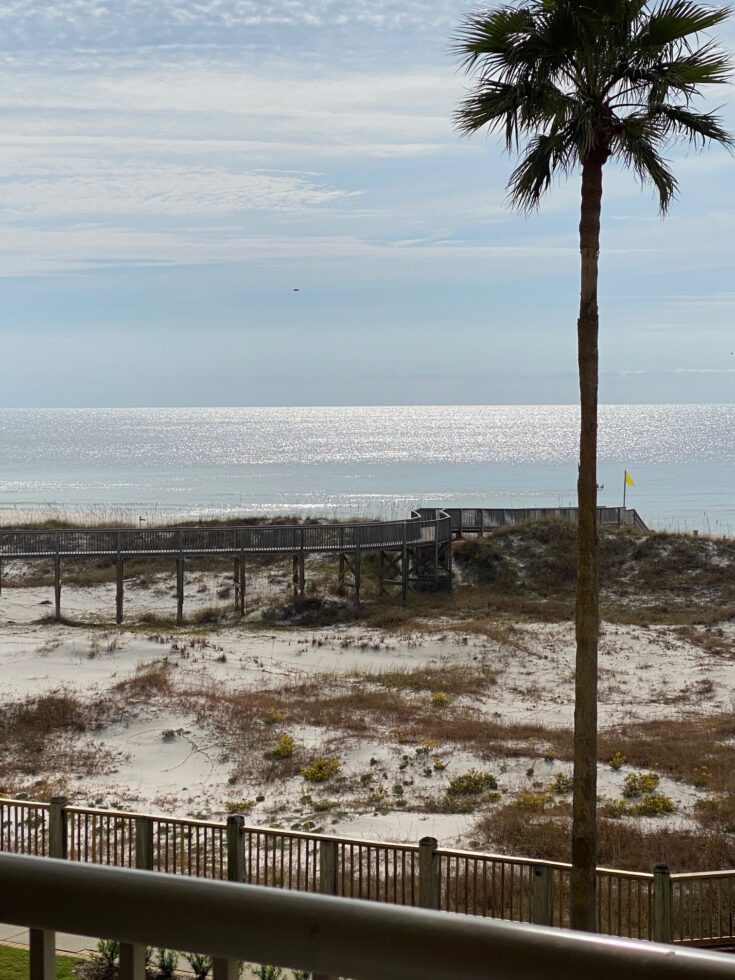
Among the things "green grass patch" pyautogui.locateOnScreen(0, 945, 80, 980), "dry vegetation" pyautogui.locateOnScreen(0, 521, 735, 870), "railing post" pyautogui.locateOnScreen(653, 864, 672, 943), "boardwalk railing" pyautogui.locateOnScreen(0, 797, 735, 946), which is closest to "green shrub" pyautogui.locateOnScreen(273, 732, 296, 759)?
"dry vegetation" pyautogui.locateOnScreen(0, 521, 735, 870)

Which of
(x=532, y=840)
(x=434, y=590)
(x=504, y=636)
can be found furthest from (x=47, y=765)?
(x=434, y=590)

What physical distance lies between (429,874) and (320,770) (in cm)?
966

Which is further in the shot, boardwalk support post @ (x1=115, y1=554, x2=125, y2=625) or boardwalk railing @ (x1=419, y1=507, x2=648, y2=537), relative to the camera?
boardwalk railing @ (x1=419, y1=507, x2=648, y2=537)

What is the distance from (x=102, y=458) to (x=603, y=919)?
17988cm

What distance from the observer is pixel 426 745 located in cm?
2225

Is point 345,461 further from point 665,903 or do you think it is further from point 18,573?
point 665,903

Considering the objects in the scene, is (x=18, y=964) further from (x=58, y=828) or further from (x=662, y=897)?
(x=662, y=897)

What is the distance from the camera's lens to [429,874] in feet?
36.0

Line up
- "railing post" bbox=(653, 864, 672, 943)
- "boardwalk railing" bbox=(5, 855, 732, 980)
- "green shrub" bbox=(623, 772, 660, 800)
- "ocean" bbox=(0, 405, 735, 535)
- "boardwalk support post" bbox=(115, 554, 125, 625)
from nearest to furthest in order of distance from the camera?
"boardwalk railing" bbox=(5, 855, 732, 980) → "railing post" bbox=(653, 864, 672, 943) → "green shrub" bbox=(623, 772, 660, 800) → "boardwalk support post" bbox=(115, 554, 125, 625) → "ocean" bbox=(0, 405, 735, 535)

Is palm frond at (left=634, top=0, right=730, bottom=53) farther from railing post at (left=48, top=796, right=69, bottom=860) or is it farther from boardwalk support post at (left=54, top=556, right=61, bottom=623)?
boardwalk support post at (left=54, top=556, right=61, bottom=623)

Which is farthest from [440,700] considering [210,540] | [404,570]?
[210,540]

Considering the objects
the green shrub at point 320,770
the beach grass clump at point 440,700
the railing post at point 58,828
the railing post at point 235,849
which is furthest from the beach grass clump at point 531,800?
the railing post at point 58,828

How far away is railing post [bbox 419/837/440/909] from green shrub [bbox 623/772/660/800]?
893 centimetres

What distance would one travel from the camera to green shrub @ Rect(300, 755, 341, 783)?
20.1 meters
